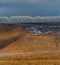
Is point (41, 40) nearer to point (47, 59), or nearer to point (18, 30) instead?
point (18, 30)

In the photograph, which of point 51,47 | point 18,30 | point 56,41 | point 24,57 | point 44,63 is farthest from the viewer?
point 18,30

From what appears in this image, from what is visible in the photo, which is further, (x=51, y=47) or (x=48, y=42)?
(x=48, y=42)

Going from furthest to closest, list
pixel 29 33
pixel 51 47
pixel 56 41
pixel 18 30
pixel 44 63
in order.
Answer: pixel 18 30 < pixel 29 33 < pixel 56 41 < pixel 51 47 < pixel 44 63


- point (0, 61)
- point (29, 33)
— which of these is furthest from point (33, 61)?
point (29, 33)

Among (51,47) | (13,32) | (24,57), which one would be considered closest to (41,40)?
(51,47)

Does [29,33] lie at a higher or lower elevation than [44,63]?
lower

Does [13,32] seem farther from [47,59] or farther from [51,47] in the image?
[47,59]
